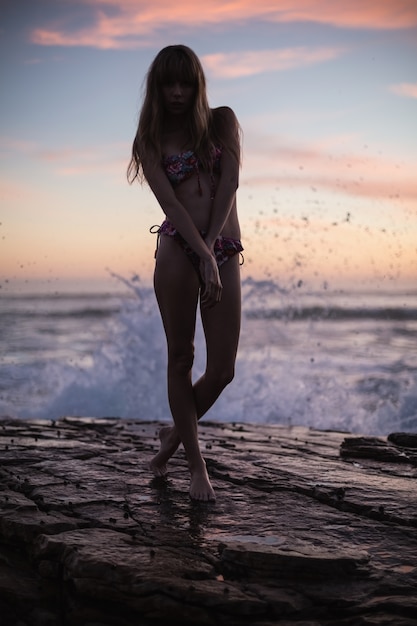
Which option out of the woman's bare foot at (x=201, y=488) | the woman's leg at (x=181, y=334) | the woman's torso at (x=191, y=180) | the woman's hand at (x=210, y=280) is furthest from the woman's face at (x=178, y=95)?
the woman's bare foot at (x=201, y=488)

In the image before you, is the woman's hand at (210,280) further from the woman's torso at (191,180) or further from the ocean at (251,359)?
the ocean at (251,359)

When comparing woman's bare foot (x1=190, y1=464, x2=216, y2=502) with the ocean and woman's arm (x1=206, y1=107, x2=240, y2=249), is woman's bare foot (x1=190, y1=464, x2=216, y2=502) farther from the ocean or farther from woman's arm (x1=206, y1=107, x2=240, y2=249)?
the ocean

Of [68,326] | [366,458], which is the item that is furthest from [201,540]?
[68,326]

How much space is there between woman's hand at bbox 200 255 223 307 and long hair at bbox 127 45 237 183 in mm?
534

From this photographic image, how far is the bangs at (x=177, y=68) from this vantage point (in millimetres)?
3828

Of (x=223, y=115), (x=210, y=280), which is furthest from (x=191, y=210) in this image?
(x=223, y=115)

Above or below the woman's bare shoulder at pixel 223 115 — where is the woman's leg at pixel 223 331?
below

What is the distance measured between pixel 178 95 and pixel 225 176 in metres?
0.46

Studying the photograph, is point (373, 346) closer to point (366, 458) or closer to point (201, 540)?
point (366, 458)

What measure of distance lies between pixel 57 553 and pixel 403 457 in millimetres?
2844

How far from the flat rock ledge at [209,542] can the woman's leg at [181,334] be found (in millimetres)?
181

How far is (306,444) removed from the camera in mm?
5969

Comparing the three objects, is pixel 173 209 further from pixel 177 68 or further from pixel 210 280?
pixel 177 68

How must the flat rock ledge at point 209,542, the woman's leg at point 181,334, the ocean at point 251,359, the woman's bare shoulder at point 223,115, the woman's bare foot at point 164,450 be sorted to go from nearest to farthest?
1. the flat rock ledge at point 209,542
2. the woman's leg at point 181,334
3. the woman's bare shoulder at point 223,115
4. the woman's bare foot at point 164,450
5. the ocean at point 251,359
